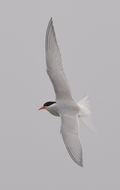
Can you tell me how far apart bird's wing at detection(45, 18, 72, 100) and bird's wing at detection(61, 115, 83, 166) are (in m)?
0.49

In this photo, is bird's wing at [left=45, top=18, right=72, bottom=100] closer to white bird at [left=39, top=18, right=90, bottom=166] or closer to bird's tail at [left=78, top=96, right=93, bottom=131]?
white bird at [left=39, top=18, right=90, bottom=166]

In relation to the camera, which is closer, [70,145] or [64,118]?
[70,145]

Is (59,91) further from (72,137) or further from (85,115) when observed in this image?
(72,137)

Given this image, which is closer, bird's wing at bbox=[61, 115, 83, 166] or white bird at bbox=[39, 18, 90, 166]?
bird's wing at bbox=[61, 115, 83, 166]

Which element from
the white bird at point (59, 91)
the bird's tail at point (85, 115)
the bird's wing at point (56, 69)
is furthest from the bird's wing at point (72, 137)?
the bird's wing at point (56, 69)

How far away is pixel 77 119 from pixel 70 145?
0.75 m

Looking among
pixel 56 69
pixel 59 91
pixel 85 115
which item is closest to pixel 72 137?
pixel 85 115

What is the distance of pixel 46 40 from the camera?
20.4ft

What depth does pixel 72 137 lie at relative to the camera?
5.44m

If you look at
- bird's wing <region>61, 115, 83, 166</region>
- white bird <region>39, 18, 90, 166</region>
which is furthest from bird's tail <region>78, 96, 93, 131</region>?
bird's wing <region>61, 115, 83, 166</region>

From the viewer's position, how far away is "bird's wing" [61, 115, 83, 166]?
5078mm

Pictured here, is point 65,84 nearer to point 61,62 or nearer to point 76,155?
point 61,62

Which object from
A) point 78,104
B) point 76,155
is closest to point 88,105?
point 78,104

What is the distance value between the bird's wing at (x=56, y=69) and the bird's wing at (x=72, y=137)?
49cm
